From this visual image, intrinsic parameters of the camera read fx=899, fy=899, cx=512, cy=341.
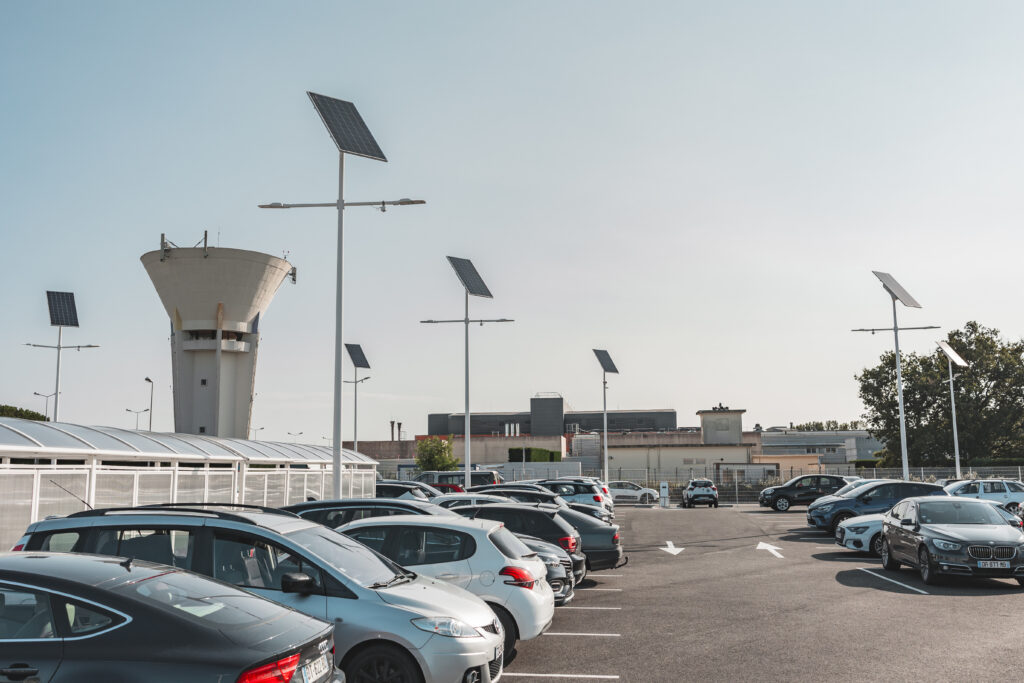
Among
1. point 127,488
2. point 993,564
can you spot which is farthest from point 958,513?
point 127,488

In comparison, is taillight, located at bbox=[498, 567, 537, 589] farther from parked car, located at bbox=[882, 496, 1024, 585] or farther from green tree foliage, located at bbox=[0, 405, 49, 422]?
green tree foliage, located at bbox=[0, 405, 49, 422]

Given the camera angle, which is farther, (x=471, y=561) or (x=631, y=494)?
(x=631, y=494)

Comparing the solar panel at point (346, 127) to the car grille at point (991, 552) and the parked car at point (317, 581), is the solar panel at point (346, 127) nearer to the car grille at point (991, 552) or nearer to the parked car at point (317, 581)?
the parked car at point (317, 581)

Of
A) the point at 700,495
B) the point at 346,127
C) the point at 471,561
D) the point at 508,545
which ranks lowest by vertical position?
the point at 700,495

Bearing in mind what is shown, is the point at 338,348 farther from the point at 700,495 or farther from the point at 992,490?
the point at 700,495

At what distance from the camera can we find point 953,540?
15852mm

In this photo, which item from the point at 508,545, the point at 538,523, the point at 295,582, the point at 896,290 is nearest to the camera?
the point at 295,582

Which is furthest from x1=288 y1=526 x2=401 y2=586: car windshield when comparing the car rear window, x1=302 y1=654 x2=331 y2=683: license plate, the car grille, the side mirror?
the car grille

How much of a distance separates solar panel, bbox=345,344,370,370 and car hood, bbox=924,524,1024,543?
39.4m

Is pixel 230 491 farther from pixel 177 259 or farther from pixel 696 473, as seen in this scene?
pixel 696 473

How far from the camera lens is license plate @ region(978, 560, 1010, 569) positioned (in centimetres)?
1548

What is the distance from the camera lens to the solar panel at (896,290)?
3597 centimetres

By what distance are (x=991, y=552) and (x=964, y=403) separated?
55.4 metres

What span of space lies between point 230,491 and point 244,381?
81.4 feet
